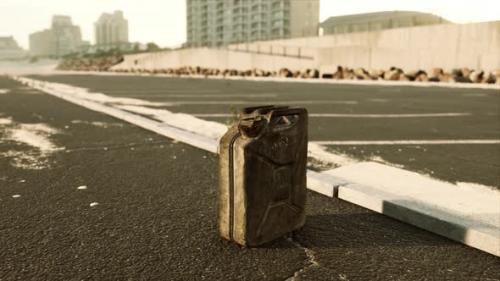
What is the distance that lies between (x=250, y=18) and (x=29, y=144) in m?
101

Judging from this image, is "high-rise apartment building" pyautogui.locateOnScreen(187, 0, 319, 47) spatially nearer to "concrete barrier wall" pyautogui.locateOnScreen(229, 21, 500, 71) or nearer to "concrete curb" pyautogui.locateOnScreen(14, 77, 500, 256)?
"concrete barrier wall" pyautogui.locateOnScreen(229, 21, 500, 71)

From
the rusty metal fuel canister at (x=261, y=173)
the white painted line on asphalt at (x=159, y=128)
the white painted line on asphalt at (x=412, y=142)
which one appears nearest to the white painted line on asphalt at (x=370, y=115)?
the white painted line on asphalt at (x=159, y=128)

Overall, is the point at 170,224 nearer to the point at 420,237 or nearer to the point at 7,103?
the point at 420,237

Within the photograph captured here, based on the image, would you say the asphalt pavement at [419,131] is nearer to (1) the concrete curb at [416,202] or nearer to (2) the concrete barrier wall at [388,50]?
(1) the concrete curb at [416,202]

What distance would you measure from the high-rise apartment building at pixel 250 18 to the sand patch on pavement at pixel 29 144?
8320cm

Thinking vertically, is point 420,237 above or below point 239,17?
below

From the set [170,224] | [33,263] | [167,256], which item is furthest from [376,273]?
[33,263]

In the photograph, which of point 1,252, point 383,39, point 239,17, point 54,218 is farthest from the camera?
point 239,17

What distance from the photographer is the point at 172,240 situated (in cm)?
234

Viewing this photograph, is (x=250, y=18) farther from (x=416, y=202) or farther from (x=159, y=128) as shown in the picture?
(x=416, y=202)

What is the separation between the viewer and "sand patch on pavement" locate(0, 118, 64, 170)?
13.6ft

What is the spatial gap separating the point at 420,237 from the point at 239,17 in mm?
106009

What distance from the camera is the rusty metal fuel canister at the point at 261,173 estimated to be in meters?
2.11

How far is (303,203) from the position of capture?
246 cm
